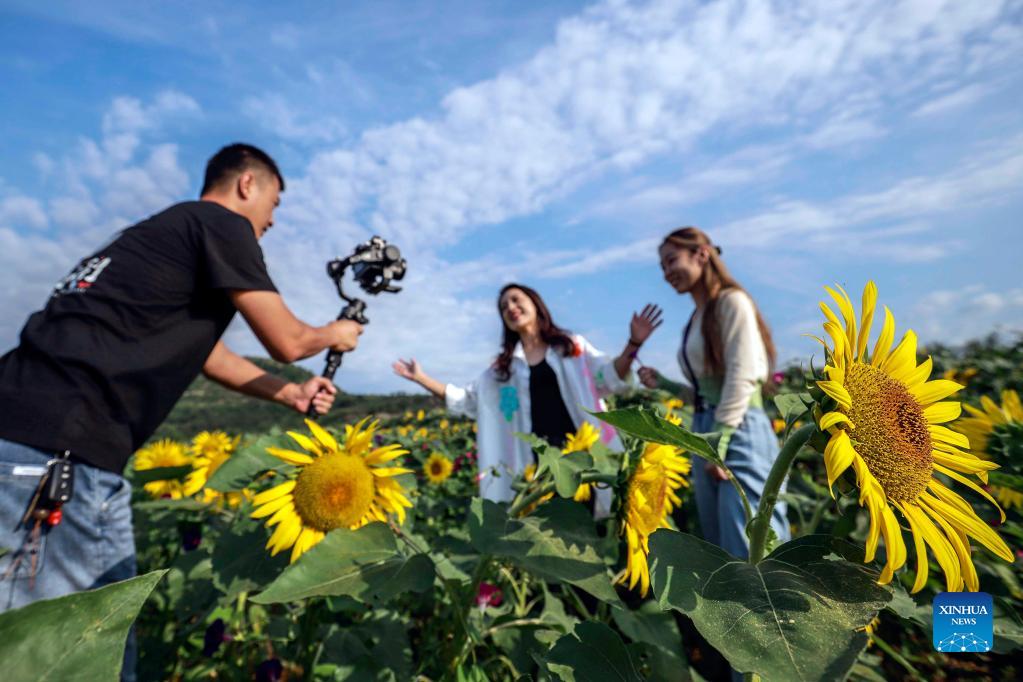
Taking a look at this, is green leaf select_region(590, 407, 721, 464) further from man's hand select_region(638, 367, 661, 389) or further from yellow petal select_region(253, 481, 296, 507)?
man's hand select_region(638, 367, 661, 389)

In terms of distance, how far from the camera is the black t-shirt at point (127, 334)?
1.71 m

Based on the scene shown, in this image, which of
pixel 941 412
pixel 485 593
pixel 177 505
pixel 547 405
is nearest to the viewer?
pixel 941 412

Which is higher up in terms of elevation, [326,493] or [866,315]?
[866,315]

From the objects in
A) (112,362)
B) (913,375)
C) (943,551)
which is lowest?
(943,551)

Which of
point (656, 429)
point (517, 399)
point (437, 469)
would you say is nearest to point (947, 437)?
point (656, 429)

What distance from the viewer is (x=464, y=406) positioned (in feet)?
13.7

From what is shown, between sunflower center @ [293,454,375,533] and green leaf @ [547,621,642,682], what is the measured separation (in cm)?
86

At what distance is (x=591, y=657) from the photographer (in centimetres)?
→ 87

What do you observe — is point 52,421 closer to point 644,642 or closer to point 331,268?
point 331,268

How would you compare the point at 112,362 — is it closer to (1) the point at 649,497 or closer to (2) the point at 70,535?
(2) the point at 70,535

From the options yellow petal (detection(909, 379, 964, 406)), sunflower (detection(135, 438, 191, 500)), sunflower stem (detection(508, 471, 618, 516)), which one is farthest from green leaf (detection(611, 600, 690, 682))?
sunflower (detection(135, 438, 191, 500))

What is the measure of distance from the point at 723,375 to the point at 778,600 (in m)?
2.21

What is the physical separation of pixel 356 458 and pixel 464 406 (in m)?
2.53

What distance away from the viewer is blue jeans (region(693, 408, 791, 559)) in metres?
2.46
